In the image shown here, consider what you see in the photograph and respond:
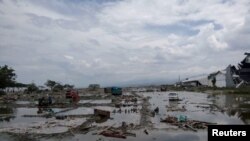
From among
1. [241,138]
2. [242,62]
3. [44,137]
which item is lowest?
[44,137]

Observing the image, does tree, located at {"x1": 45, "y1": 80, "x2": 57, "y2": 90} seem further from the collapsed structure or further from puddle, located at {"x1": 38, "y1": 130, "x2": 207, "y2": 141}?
puddle, located at {"x1": 38, "y1": 130, "x2": 207, "y2": 141}

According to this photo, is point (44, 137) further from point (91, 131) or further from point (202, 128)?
point (202, 128)

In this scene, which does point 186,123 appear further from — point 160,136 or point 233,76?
point 233,76

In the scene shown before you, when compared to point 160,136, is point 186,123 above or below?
above

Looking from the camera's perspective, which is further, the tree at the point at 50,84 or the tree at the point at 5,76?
the tree at the point at 50,84

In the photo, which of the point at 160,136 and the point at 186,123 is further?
the point at 186,123

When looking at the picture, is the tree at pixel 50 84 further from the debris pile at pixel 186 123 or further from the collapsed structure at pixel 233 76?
the debris pile at pixel 186 123

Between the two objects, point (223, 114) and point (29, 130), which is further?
point (223, 114)

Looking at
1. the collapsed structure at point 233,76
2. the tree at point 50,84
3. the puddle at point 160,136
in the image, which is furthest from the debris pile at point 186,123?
the tree at point 50,84

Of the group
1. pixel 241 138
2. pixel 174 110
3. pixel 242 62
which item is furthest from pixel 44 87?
pixel 241 138

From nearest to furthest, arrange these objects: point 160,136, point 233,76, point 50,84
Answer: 1. point 160,136
2. point 233,76
3. point 50,84

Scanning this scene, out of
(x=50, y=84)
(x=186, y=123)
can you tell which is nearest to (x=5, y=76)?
(x=50, y=84)
